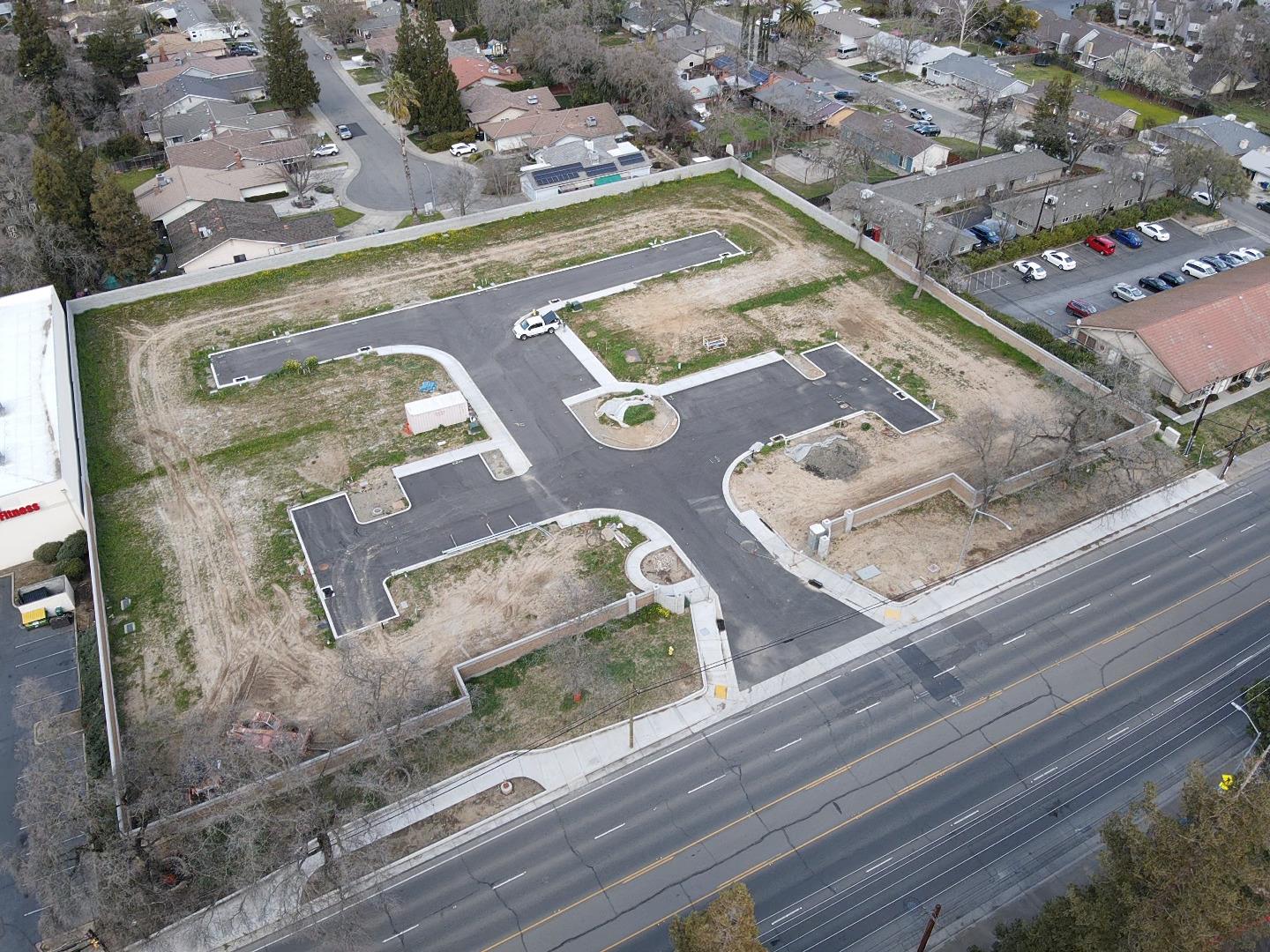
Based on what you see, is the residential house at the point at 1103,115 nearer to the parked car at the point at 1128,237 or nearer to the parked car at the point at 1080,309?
the parked car at the point at 1128,237

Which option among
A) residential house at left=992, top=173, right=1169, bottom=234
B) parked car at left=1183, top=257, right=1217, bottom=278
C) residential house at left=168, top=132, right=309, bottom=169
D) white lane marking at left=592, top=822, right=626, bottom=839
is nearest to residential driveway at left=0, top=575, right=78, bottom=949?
white lane marking at left=592, top=822, right=626, bottom=839

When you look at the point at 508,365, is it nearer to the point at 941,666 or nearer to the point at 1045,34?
the point at 941,666

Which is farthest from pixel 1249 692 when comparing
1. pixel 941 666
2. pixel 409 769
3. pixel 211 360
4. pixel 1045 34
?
pixel 1045 34

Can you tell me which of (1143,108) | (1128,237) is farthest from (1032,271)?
(1143,108)

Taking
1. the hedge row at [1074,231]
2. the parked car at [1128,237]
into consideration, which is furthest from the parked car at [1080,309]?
the parked car at [1128,237]

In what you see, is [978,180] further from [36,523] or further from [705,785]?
[36,523]
